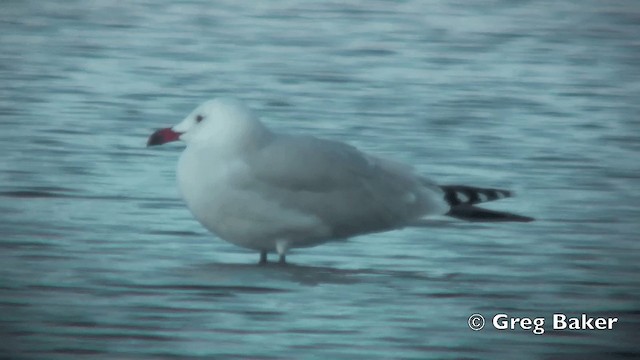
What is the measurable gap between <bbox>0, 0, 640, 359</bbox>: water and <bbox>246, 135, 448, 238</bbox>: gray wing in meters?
0.16

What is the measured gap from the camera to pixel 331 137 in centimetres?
644

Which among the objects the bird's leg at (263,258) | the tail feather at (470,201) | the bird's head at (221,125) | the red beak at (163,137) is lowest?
the bird's leg at (263,258)

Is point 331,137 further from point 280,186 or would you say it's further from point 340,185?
point 280,186

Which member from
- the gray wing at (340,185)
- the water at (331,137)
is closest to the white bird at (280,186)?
the gray wing at (340,185)

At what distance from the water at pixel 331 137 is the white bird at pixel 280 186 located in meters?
0.14

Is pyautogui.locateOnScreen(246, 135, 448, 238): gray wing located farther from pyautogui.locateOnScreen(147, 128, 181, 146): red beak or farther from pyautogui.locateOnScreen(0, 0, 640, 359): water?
pyautogui.locateOnScreen(147, 128, 181, 146): red beak

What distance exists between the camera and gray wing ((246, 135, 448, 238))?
460 cm

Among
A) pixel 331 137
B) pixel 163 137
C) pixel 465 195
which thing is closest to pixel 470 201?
pixel 465 195

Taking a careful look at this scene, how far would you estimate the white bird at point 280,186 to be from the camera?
14.9 feet

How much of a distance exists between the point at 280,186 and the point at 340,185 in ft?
0.69

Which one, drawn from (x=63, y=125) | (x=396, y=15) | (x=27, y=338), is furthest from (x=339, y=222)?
(x=396, y=15)

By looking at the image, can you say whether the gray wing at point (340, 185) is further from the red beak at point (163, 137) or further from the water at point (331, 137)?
the red beak at point (163, 137)

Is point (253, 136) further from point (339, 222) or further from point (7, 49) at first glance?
point (7, 49)

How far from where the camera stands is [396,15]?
9.18m
